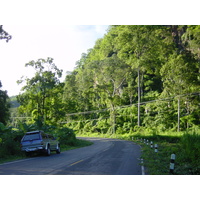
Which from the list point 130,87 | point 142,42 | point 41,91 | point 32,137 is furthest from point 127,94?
point 32,137

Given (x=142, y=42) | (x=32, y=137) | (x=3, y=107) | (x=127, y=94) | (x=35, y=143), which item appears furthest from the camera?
(x=127, y=94)

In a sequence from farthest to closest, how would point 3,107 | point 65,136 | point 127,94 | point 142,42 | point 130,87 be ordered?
1. point 127,94
2. point 130,87
3. point 142,42
4. point 65,136
5. point 3,107

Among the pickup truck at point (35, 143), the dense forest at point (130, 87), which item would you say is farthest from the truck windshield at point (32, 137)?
the dense forest at point (130, 87)

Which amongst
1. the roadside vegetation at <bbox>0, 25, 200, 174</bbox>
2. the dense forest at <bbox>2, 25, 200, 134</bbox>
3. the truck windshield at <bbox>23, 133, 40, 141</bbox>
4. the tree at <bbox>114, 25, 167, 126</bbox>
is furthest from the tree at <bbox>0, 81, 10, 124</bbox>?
the tree at <bbox>114, 25, 167, 126</bbox>

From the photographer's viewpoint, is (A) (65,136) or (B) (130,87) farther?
(B) (130,87)

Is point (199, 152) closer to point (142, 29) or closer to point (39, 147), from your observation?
point (39, 147)

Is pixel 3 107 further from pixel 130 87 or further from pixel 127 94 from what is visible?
pixel 127 94

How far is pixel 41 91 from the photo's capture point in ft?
135

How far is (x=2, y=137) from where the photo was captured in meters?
18.7

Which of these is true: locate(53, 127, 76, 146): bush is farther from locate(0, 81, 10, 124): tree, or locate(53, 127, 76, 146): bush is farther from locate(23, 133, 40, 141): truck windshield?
locate(23, 133, 40, 141): truck windshield

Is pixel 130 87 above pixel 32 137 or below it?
above

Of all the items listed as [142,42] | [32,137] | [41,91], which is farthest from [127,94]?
[32,137]

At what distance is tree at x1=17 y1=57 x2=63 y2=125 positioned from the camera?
40306 millimetres

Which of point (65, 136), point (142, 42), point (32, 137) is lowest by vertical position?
point (65, 136)
